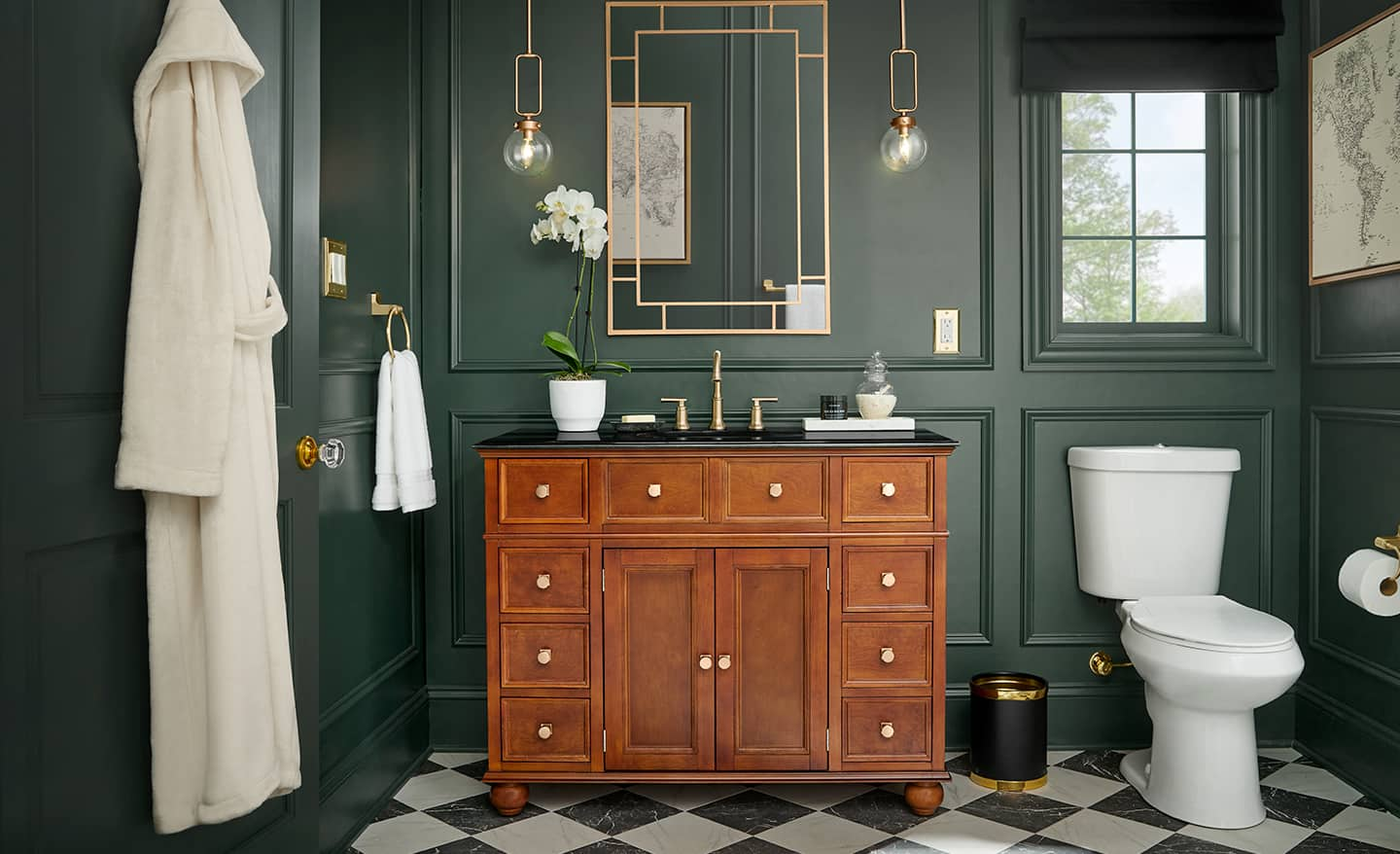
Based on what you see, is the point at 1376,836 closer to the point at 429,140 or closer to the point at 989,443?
the point at 989,443

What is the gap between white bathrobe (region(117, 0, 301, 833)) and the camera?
132 centimetres

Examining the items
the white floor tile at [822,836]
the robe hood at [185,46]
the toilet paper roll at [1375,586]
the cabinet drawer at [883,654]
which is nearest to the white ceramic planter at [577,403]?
the cabinet drawer at [883,654]

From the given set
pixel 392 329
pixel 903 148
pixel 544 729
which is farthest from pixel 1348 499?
pixel 392 329

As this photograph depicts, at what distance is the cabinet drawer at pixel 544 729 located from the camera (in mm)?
2420

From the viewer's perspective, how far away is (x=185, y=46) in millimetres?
1338

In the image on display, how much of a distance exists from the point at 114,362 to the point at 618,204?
5.76ft

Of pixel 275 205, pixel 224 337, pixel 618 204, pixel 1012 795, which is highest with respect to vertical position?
pixel 618 204

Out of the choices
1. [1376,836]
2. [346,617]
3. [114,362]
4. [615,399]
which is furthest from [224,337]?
[1376,836]

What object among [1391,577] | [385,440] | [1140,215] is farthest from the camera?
[1140,215]

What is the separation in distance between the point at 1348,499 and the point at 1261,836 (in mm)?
941

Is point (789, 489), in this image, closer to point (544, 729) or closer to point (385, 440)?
point (544, 729)

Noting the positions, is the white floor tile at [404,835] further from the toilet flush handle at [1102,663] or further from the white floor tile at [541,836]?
the toilet flush handle at [1102,663]

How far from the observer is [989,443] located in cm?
290

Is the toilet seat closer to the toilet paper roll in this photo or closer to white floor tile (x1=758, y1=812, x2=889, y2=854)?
the toilet paper roll
